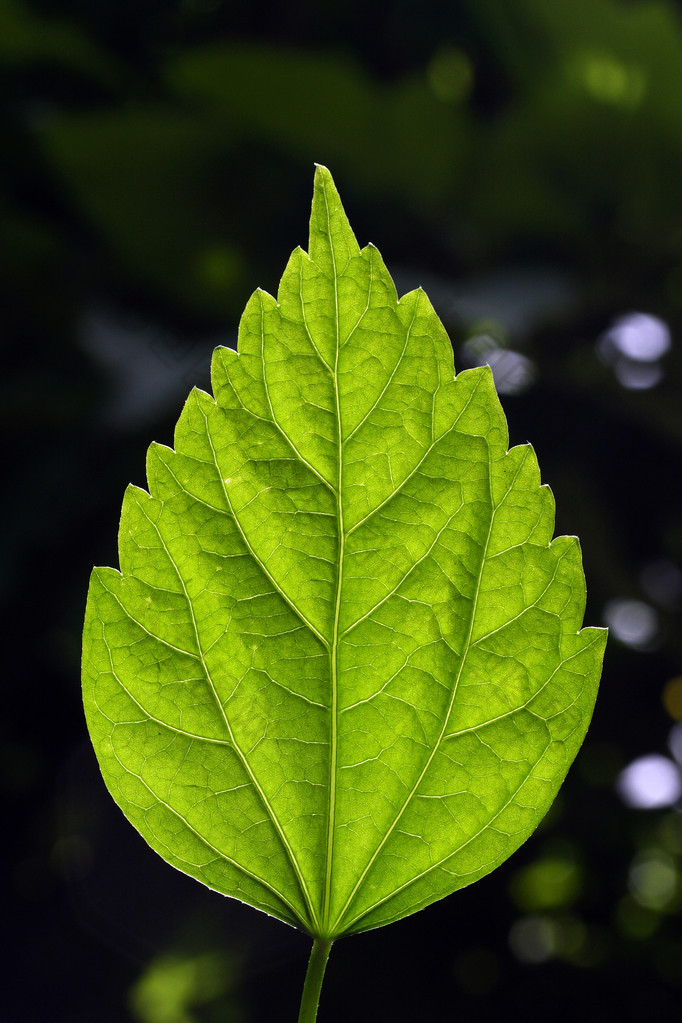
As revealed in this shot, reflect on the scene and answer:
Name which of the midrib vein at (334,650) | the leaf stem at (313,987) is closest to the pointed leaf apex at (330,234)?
the midrib vein at (334,650)

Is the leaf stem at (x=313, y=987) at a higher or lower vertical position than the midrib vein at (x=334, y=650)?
lower

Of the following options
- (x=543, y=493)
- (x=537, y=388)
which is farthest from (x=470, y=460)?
(x=537, y=388)

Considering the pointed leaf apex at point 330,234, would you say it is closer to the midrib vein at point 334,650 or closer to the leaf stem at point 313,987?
the midrib vein at point 334,650

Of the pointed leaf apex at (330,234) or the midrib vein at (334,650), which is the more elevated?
the pointed leaf apex at (330,234)

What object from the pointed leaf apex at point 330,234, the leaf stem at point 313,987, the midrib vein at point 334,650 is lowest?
the leaf stem at point 313,987

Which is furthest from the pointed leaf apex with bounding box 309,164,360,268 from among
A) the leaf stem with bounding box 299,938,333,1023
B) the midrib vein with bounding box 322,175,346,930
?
the leaf stem with bounding box 299,938,333,1023

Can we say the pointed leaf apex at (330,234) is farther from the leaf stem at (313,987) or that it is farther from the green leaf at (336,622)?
the leaf stem at (313,987)

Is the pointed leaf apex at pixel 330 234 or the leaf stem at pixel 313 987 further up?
the pointed leaf apex at pixel 330 234

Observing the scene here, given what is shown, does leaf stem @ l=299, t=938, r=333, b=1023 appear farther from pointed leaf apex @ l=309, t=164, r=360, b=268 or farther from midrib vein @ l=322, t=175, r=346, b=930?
pointed leaf apex @ l=309, t=164, r=360, b=268
